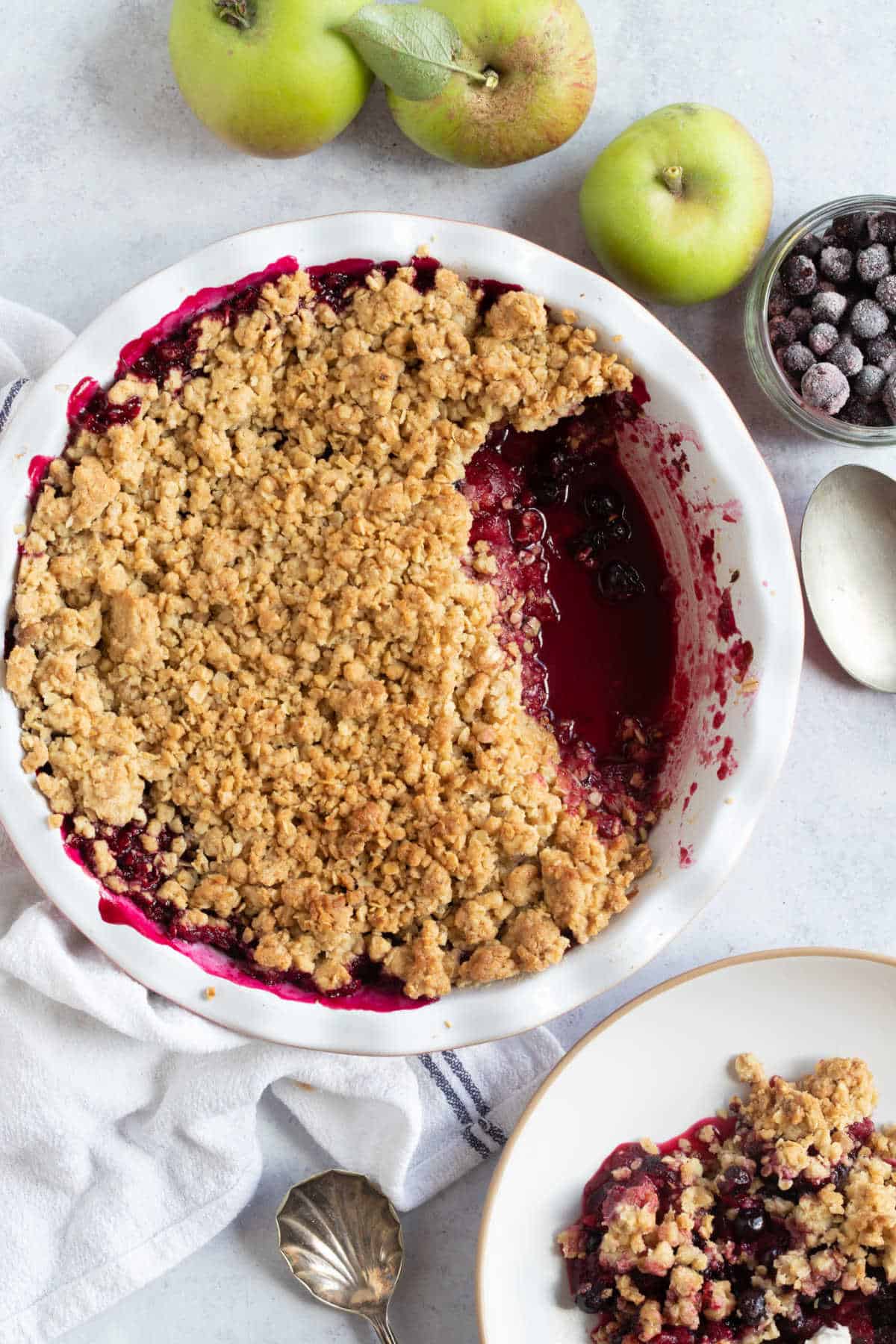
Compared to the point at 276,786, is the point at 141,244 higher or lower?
higher

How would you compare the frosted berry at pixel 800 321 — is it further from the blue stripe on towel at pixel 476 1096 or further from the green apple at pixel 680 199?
the blue stripe on towel at pixel 476 1096

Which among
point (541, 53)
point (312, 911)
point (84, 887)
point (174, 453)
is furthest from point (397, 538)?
point (541, 53)

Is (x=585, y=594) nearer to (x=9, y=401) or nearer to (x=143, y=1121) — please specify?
(x=9, y=401)

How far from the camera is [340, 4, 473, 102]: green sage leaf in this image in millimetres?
1569

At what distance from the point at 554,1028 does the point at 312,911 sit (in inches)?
20.7

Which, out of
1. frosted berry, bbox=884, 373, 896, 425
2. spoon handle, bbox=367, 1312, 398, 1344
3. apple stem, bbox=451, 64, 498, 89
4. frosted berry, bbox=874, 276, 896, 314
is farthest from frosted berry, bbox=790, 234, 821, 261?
spoon handle, bbox=367, 1312, 398, 1344

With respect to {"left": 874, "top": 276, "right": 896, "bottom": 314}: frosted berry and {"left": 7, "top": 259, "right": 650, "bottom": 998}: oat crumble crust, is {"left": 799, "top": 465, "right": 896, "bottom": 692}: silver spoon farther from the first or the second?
{"left": 7, "top": 259, "right": 650, "bottom": 998}: oat crumble crust

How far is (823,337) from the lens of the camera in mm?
1684

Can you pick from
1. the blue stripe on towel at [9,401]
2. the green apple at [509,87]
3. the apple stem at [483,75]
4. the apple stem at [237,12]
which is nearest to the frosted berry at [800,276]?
the green apple at [509,87]

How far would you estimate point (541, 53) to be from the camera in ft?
5.32

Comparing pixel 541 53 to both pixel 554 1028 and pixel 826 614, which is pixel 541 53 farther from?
pixel 554 1028

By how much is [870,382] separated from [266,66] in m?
0.95

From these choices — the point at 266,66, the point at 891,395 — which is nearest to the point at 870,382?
the point at 891,395

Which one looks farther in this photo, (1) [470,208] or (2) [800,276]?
(1) [470,208]
